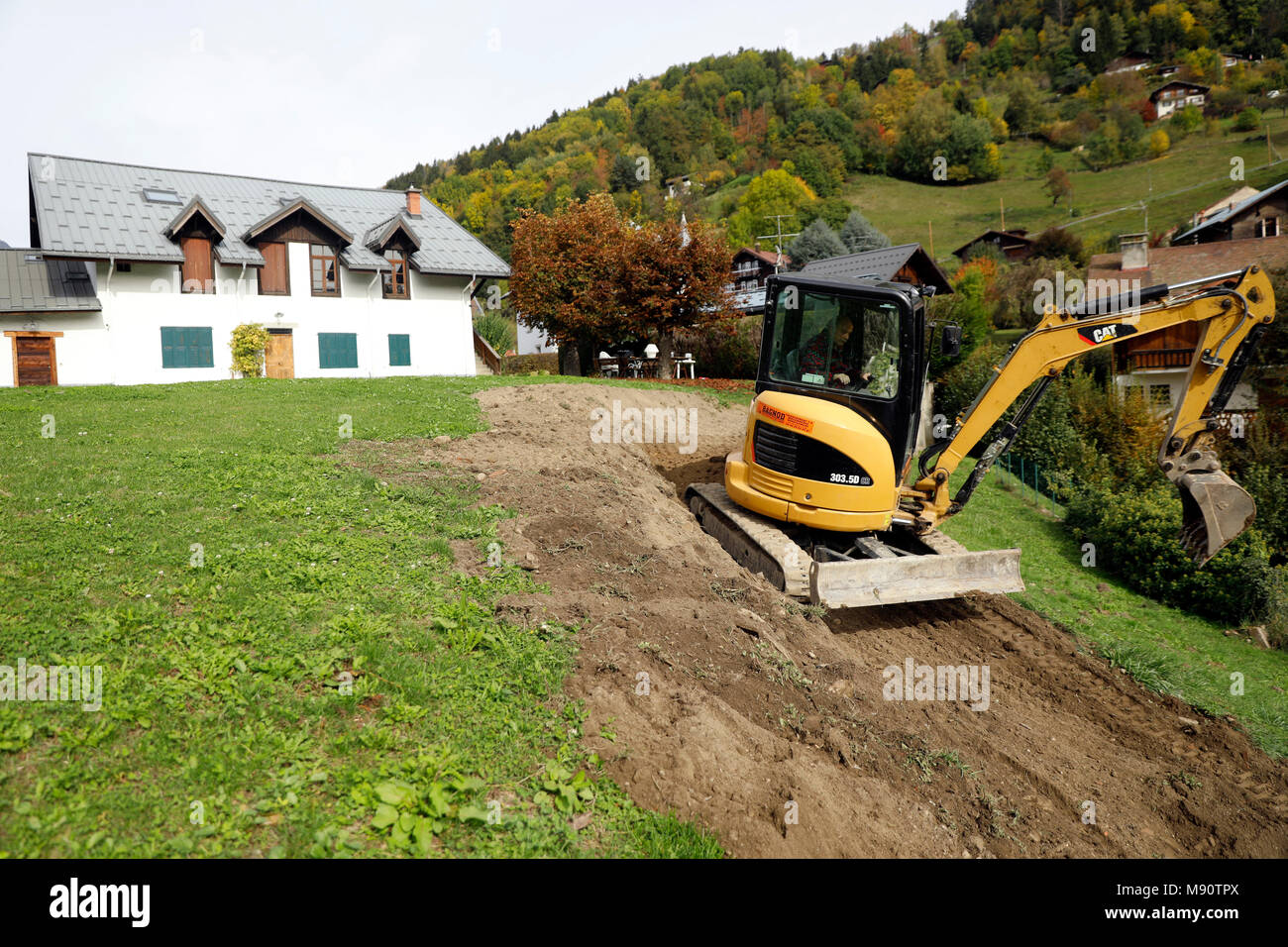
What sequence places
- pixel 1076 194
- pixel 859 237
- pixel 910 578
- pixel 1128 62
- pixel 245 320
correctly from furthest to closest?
pixel 1128 62 < pixel 1076 194 < pixel 859 237 < pixel 245 320 < pixel 910 578

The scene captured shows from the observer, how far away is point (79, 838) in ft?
13.0

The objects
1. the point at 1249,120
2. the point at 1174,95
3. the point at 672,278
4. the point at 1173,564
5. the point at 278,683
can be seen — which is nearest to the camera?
the point at 278,683

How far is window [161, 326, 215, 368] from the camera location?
87.1 feet

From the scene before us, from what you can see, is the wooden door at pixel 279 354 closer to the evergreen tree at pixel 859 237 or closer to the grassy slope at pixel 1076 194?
the evergreen tree at pixel 859 237

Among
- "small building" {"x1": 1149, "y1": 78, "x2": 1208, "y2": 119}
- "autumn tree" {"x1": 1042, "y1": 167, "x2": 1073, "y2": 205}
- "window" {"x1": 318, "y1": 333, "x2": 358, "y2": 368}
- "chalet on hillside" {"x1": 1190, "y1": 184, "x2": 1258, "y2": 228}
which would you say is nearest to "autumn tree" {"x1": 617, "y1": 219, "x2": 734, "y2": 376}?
"window" {"x1": 318, "y1": 333, "x2": 358, "y2": 368}

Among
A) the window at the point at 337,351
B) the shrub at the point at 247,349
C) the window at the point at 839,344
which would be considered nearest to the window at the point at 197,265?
the shrub at the point at 247,349

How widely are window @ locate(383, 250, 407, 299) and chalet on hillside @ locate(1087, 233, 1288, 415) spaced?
82.9 feet

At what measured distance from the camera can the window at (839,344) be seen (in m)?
9.25

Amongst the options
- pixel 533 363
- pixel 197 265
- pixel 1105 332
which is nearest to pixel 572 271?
pixel 197 265

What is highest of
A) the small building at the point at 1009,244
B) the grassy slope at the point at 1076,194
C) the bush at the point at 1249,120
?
the bush at the point at 1249,120

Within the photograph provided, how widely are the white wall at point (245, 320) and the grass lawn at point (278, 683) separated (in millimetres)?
Result: 19607

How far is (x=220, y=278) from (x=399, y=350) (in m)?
6.80

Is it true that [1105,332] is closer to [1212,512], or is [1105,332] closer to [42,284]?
[1212,512]

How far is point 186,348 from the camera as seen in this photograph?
2686 cm
